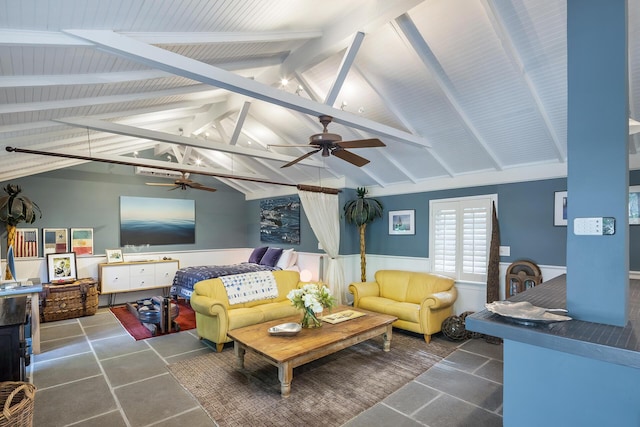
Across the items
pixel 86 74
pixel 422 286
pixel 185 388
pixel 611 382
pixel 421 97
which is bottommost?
pixel 185 388

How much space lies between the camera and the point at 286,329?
3.42 m

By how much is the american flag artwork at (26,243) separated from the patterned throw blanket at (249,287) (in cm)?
419

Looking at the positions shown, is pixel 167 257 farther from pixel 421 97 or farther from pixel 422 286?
pixel 421 97

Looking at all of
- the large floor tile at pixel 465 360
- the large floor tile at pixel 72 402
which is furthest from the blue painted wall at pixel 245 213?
the large floor tile at pixel 72 402

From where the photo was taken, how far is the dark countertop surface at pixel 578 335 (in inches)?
49.4

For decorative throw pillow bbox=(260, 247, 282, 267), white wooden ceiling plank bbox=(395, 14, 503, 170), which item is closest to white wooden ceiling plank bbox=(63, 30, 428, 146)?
white wooden ceiling plank bbox=(395, 14, 503, 170)

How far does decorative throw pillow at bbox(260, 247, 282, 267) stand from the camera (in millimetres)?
7258

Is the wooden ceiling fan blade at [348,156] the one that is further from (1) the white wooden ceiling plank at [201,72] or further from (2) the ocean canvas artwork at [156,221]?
(2) the ocean canvas artwork at [156,221]

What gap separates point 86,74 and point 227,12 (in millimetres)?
1274

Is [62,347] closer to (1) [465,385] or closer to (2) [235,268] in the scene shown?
(2) [235,268]

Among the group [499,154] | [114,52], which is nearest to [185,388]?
[114,52]

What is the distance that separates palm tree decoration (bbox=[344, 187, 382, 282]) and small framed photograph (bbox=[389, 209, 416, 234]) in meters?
0.27

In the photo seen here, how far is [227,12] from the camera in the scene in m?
2.35

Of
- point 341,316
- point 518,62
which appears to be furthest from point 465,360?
point 518,62
